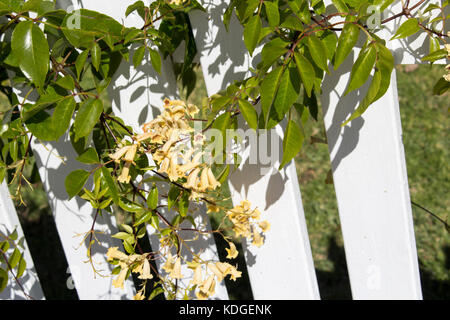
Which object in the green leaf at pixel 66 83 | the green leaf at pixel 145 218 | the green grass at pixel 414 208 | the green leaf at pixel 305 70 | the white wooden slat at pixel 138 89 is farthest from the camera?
the green grass at pixel 414 208

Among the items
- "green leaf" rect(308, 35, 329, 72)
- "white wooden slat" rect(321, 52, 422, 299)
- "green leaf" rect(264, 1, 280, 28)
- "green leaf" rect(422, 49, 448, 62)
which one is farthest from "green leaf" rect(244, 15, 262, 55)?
"green leaf" rect(422, 49, 448, 62)

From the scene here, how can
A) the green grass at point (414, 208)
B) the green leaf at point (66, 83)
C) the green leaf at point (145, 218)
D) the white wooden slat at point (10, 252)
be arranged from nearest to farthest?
the green leaf at point (66, 83) → the green leaf at point (145, 218) → the white wooden slat at point (10, 252) → the green grass at point (414, 208)

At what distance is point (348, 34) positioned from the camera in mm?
928

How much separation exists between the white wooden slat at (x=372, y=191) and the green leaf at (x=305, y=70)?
0.26m

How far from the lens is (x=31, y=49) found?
952 mm

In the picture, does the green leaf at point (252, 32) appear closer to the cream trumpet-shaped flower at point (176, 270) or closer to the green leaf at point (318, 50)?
the green leaf at point (318, 50)

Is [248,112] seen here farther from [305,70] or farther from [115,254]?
[115,254]

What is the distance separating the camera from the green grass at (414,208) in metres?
2.35

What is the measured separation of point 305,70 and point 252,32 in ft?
0.54

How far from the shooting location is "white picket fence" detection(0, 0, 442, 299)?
121 centimetres

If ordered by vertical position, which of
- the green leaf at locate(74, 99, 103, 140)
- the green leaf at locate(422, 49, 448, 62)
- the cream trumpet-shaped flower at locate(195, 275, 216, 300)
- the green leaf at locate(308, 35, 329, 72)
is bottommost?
the cream trumpet-shaped flower at locate(195, 275, 216, 300)

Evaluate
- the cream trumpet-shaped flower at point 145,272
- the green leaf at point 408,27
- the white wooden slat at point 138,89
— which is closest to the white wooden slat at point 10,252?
the white wooden slat at point 138,89

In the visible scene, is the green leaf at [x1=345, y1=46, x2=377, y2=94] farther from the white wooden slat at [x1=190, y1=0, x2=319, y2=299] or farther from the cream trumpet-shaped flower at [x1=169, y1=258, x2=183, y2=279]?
the cream trumpet-shaped flower at [x1=169, y1=258, x2=183, y2=279]
